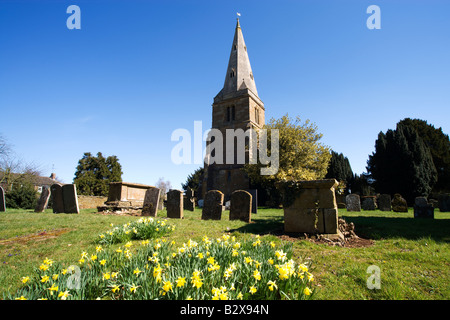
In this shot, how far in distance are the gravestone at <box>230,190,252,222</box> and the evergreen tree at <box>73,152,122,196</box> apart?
21.5 meters

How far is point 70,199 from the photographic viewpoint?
37.4ft

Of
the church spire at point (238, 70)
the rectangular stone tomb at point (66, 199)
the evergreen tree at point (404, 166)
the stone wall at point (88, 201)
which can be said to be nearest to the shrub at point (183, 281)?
the rectangular stone tomb at point (66, 199)

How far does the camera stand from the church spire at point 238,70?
104ft

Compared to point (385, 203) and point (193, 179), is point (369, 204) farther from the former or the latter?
point (193, 179)

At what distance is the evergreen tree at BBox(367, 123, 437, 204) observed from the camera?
974 inches

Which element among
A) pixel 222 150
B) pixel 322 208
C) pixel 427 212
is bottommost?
pixel 427 212

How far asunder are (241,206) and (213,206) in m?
1.28

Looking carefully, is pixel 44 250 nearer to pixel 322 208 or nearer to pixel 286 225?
pixel 286 225

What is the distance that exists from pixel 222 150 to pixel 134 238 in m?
25.0

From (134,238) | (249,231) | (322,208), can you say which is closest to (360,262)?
(322,208)

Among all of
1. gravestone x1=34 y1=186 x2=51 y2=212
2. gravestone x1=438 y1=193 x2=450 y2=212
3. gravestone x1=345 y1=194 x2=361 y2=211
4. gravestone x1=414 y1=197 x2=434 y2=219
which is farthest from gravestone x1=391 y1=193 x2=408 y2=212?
gravestone x1=34 y1=186 x2=51 y2=212

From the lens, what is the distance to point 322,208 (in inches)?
226

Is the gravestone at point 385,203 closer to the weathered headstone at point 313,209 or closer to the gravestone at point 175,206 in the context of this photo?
the weathered headstone at point 313,209

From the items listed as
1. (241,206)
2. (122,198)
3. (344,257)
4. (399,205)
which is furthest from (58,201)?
(399,205)
